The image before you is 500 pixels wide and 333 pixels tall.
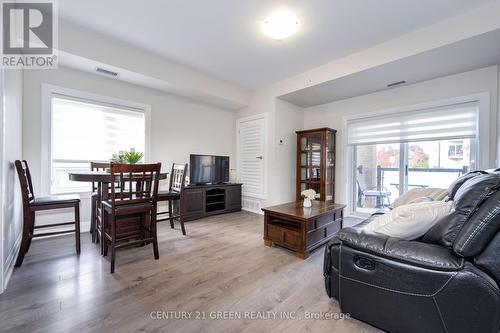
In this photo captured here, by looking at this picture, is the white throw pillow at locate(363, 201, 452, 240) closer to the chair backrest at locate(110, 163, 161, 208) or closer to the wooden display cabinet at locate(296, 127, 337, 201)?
the chair backrest at locate(110, 163, 161, 208)

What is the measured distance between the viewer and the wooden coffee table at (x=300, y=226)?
2334 millimetres

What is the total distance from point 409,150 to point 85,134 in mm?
5330

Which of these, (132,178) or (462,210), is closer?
(462,210)

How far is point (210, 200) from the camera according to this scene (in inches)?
166

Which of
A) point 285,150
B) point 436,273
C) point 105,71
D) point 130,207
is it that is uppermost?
point 105,71

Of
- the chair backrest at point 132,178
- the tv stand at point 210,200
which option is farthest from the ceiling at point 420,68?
the chair backrest at point 132,178

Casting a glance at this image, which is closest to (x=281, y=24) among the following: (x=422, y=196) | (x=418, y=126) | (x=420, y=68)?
(x=420, y=68)

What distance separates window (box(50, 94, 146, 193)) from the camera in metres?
3.03

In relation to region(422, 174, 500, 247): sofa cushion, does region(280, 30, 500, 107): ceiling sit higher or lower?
higher

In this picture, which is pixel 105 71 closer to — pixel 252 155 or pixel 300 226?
pixel 252 155

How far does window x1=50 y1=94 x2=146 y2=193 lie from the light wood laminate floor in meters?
1.03

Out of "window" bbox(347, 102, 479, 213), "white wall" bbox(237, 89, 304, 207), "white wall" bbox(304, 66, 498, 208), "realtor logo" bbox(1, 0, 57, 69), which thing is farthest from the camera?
"white wall" bbox(237, 89, 304, 207)

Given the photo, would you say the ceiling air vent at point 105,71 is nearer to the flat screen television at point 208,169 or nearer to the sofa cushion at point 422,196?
the flat screen television at point 208,169

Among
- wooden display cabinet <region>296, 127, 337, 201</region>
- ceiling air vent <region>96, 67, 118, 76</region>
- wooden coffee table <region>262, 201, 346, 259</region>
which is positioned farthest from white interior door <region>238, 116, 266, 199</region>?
ceiling air vent <region>96, 67, 118, 76</region>
